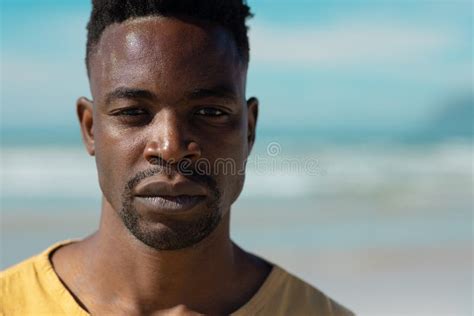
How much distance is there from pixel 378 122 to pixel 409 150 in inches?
98.4

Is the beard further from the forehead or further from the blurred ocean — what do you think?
the blurred ocean

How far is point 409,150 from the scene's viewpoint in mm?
17781

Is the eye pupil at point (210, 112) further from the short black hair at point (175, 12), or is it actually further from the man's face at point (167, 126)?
the short black hair at point (175, 12)

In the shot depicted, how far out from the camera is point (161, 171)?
268cm

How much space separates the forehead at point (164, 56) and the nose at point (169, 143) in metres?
0.11

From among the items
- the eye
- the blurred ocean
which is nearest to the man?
the eye

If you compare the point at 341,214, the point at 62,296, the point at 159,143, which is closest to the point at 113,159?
the point at 159,143

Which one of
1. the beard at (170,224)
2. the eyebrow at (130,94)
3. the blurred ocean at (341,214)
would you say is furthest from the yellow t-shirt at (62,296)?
the blurred ocean at (341,214)

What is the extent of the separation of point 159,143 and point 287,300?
33.7 inches

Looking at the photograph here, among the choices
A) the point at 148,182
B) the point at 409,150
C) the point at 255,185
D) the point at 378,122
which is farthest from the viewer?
the point at 378,122

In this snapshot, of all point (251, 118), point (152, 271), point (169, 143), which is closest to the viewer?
point (169, 143)

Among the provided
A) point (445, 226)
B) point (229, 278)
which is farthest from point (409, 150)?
point (229, 278)

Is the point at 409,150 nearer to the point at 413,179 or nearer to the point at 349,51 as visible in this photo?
the point at 413,179

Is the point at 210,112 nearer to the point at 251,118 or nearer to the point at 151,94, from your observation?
the point at 151,94
